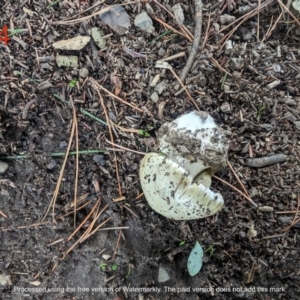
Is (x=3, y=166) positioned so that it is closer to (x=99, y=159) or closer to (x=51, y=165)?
(x=51, y=165)

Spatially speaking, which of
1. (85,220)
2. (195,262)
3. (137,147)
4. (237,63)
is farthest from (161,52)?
(195,262)

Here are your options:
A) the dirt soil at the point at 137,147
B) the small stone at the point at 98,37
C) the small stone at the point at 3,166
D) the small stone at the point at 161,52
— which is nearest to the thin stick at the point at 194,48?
the dirt soil at the point at 137,147

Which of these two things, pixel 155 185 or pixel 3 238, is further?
pixel 3 238

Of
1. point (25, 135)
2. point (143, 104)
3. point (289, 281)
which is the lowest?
point (289, 281)

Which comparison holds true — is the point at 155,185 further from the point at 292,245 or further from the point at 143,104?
the point at 292,245

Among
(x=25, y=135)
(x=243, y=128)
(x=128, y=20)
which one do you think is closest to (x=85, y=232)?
(x=25, y=135)

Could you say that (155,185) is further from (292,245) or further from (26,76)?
(26,76)

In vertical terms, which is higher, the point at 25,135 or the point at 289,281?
the point at 25,135

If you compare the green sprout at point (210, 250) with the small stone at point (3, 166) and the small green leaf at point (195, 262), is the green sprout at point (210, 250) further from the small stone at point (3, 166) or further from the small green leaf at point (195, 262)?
the small stone at point (3, 166)

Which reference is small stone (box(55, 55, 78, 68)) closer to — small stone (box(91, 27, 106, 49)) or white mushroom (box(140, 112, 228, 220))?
small stone (box(91, 27, 106, 49))
